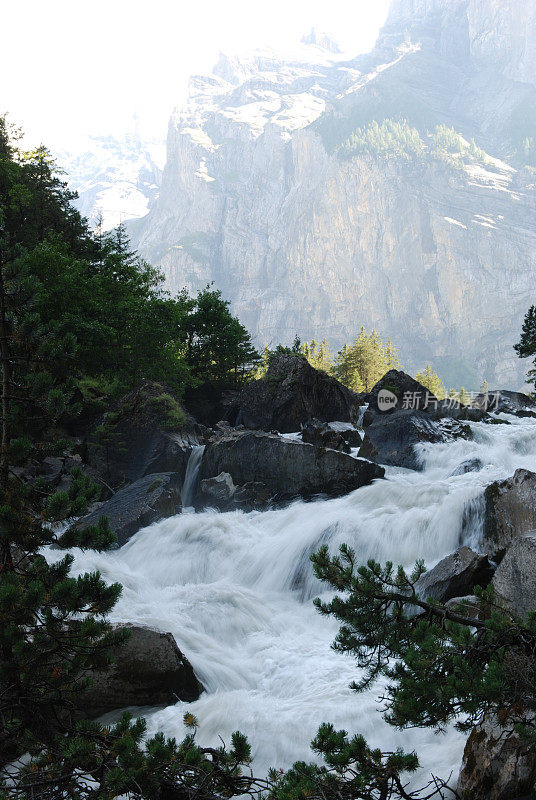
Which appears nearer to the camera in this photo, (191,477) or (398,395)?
(191,477)

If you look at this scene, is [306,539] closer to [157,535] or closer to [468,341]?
[157,535]

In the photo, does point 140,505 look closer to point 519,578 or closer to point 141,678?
point 141,678

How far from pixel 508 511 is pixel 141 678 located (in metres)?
7.23

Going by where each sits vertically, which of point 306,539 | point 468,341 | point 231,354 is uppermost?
point 468,341

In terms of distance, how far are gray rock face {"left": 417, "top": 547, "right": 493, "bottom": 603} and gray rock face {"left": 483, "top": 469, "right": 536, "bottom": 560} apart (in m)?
0.98

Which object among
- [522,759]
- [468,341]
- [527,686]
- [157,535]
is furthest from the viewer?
[468,341]

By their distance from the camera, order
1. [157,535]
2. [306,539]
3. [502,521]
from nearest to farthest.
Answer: [502,521], [306,539], [157,535]

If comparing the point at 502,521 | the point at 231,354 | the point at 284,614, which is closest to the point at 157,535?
the point at 284,614

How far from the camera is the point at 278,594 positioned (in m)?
12.8

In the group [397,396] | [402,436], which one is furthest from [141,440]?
[397,396]

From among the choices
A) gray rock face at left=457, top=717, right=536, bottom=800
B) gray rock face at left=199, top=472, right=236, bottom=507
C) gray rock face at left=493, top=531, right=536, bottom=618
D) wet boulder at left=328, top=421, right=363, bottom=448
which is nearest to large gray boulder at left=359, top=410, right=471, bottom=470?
wet boulder at left=328, top=421, right=363, bottom=448

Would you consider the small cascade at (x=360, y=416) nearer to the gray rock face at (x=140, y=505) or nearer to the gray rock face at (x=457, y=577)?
the gray rock face at (x=140, y=505)

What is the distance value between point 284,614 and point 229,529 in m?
4.93

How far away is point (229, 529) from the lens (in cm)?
1631
